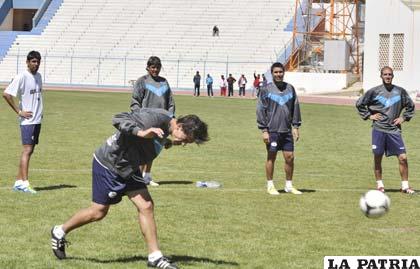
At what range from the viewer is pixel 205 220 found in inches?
406

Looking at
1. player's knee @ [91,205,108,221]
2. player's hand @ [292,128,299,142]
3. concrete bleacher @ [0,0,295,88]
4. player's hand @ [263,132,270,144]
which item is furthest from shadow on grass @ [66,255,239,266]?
concrete bleacher @ [0,0,295,88]

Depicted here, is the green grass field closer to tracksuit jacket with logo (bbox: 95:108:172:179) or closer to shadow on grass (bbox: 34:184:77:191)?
shadow on grass (bbox: 34:184:77:191)

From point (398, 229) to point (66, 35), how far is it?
66332 mm

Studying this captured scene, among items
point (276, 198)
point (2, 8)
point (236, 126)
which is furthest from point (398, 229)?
point (2, 8)

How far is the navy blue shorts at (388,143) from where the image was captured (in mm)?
13102

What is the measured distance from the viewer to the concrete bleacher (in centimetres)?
6738

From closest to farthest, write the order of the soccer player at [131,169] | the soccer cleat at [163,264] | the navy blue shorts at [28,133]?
the soccer player at [131,169] → the soccer cleat at [163,264] → the navy blue shorts at [28,133]

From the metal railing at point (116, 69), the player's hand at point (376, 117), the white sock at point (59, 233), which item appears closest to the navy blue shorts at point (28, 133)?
the white sock at point (59, 233)

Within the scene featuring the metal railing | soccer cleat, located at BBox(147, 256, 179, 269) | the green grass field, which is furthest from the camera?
the metal railing

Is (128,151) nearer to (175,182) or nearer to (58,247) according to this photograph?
(58,247)

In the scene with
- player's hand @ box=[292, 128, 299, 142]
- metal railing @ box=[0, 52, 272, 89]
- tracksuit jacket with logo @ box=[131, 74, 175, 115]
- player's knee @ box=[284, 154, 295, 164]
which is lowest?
player's knee @ box=[284, 154, 295, 164]

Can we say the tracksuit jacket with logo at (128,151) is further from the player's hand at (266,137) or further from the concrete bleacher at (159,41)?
the concrete bleacher at (159,41)

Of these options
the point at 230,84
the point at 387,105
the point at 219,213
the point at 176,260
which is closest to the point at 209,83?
the point at 230,84

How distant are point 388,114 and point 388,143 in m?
0.47
